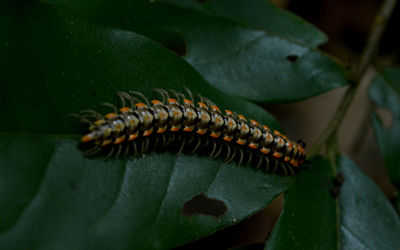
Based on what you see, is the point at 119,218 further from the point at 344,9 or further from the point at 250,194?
the point at 344,9

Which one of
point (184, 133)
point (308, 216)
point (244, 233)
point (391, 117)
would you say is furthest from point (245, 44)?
point (244, 233)

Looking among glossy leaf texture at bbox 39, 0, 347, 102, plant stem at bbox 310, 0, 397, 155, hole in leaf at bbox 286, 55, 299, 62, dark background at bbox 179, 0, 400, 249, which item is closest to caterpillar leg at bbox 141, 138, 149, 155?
glossy leaf texture at bbox 39, 0, 347, 102

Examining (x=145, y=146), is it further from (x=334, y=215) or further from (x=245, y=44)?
(x=334, y=215)

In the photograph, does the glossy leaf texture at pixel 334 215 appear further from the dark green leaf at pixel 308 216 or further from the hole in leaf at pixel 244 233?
the hole in leaf at pixel 244 233

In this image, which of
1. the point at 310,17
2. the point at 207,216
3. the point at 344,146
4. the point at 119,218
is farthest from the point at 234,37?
the point at 310,17

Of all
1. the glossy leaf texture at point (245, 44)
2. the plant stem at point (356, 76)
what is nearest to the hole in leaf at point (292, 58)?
the glossy leaf texture at point (245, 44)

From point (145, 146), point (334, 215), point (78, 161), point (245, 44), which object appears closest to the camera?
point (78, 161)
